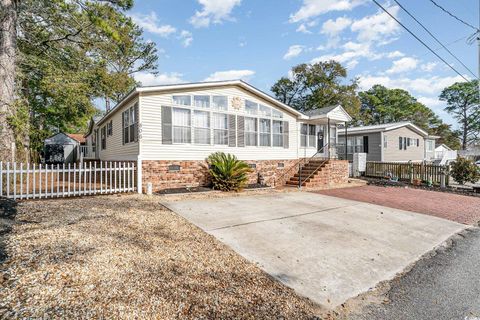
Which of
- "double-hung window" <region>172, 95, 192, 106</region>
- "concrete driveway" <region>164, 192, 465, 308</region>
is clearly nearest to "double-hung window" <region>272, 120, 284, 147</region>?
"double-hung window" <region>172, 95, 192, 106</region>

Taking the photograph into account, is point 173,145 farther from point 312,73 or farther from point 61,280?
point 312,73

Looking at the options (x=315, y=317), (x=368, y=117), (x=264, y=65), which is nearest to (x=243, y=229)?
(x=315, y=317)

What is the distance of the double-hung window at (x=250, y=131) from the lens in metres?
12.5

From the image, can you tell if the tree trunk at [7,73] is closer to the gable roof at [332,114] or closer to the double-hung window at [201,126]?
the double-hung window at [201,126]

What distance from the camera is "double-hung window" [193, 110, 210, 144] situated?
35.6 feet

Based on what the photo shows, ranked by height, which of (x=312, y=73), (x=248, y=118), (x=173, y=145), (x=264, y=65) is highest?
(x=312, y=73)

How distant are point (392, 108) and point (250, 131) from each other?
134 ft

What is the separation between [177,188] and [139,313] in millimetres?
8153

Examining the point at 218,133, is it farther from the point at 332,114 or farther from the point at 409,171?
the point at 409,171

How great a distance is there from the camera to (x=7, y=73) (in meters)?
9.33

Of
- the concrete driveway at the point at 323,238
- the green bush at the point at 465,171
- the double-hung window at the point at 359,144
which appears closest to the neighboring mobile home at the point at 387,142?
the double-hung window at the point at 359,144

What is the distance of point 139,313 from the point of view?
2.21 meters

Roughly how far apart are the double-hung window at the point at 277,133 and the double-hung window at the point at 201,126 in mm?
4082

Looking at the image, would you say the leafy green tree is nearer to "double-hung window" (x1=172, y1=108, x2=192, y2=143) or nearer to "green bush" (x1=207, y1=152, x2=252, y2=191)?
"double-hung window" (x1=172, y1=108, x2=192, y2=143)
